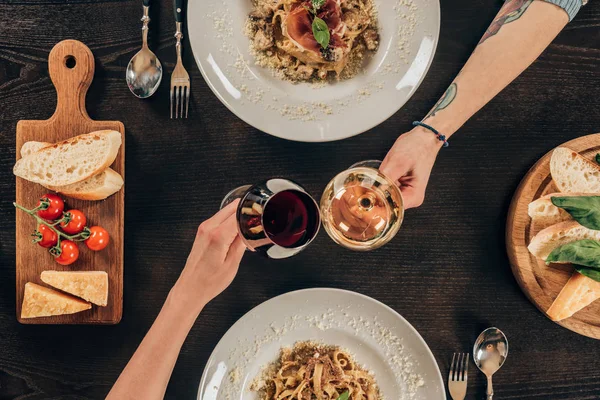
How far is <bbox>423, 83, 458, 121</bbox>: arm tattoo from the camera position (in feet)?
6.18

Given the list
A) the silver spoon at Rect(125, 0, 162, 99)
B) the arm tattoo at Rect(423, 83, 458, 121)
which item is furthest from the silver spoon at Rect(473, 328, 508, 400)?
the silver spoon at Rect(125, 0, 162, 99)

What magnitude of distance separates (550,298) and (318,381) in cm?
95

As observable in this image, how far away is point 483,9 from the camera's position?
199 cm

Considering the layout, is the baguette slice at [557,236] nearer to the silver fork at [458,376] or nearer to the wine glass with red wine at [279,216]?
the silver fork at [458,376]

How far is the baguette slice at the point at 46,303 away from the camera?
6.42 ft

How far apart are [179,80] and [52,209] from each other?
2.34 ft

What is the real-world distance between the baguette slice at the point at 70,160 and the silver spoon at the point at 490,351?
165 cm

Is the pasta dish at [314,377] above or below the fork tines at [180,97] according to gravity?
below

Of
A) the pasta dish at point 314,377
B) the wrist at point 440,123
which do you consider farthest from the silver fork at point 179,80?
the pasta dish at point 314,377

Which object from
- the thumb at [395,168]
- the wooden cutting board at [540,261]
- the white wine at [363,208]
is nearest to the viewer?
the white wine at [363,208]

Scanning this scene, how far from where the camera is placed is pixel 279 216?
5.02ft

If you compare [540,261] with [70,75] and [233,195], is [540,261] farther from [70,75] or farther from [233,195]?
[70,75]

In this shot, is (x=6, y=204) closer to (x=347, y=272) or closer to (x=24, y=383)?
(x=24, y=383)

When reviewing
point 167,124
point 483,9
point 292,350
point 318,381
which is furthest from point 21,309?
point 483,9
